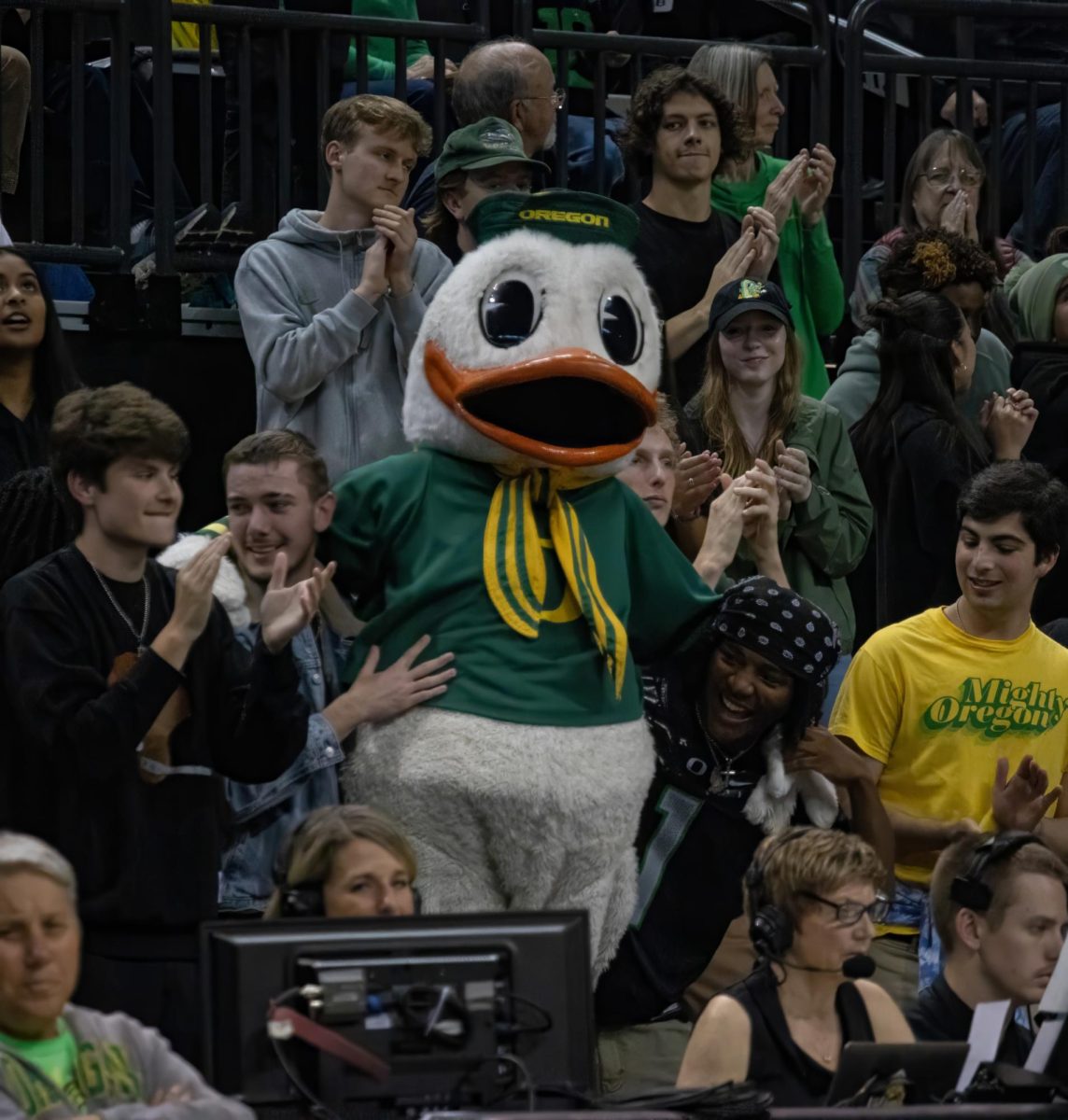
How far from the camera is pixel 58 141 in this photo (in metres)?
7.27

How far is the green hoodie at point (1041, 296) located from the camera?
7695mm

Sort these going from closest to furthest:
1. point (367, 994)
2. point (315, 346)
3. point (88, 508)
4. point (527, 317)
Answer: point (367, 994), point (88, 508), point (527, 317), point (315, 346)

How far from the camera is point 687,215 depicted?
6.97 metres

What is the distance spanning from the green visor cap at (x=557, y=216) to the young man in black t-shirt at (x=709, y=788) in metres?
0.73

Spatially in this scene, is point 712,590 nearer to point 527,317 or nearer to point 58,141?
point 527,317

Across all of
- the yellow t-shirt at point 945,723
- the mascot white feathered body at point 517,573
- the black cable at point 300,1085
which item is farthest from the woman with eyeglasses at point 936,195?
the black cable at point 300,1085

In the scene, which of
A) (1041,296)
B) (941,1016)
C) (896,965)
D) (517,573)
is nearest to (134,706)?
(517,573)

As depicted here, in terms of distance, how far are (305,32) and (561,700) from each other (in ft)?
10.1

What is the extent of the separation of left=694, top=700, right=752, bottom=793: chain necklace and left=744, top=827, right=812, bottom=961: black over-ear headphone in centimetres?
68

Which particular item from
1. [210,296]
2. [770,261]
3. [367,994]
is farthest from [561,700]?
[210,296]

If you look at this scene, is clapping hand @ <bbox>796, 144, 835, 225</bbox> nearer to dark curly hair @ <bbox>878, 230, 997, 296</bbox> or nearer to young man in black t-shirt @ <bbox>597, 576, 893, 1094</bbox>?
dark curly hair @ <bbox>878, 230, 997, 296</bbox>

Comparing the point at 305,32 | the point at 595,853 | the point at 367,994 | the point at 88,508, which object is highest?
the point at 305,32

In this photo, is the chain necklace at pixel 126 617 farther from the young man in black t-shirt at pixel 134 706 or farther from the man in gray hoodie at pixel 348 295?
the man in gray hoodie at pixel 348 295

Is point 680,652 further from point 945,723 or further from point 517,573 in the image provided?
point 945,723
